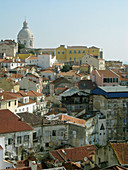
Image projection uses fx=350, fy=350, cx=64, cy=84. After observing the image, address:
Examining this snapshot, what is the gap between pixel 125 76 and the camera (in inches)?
2566

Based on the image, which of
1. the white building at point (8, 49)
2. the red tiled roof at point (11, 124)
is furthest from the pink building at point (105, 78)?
the white building at point (8, 49)

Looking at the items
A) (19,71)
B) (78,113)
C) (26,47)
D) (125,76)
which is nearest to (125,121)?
(78,113)

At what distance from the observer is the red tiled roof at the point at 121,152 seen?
2265 centimetres

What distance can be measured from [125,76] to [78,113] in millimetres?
23761

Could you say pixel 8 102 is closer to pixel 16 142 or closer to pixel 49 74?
pixel 16 142

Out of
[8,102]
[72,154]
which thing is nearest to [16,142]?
[72,154]

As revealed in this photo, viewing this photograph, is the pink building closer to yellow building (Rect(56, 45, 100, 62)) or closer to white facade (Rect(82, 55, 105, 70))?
white facade (Rect(82, 55, 105, 70))

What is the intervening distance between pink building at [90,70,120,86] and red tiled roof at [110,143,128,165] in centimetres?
3319

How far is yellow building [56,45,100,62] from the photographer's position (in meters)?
105

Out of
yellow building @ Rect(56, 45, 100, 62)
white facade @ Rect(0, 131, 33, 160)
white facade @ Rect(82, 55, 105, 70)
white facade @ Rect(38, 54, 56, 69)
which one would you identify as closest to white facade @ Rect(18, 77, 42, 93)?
white facade @ Rect(82, 55, 105, 70)

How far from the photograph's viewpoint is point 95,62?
3462 inches

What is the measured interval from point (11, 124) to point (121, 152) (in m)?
11.4

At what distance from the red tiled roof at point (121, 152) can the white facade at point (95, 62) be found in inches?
2496

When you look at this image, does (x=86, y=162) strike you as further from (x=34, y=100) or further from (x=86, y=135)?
(x=34, y=100)
